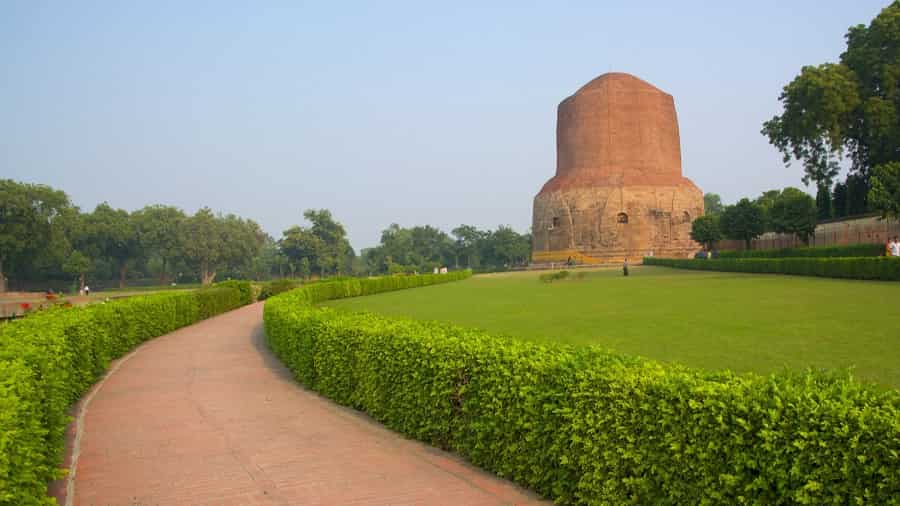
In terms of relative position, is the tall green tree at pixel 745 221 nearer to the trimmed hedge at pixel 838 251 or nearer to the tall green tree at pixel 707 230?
the tall green tree at pixel 707 230

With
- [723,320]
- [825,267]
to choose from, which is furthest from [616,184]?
[723,320]

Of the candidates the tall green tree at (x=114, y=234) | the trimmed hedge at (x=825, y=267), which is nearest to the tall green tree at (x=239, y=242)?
the tall green tree at (x=114, y=234)

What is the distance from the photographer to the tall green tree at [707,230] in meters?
44.1

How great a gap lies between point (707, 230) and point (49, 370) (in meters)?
43.6

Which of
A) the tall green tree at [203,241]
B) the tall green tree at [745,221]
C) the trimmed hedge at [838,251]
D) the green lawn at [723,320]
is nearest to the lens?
the green lawn at [723,320]

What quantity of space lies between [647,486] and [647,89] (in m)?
58.4

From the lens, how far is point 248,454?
549cm

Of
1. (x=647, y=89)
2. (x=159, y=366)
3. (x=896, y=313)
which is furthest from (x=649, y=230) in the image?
(x=159, y=366)

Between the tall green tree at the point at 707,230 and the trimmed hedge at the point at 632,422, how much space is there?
4112 cm

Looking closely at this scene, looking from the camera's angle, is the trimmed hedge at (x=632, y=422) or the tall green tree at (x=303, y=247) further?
the tall green tree at (x=303, y=247)

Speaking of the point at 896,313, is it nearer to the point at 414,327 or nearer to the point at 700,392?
the point at 414,327

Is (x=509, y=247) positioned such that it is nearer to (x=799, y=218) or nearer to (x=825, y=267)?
(x=799, y=218)

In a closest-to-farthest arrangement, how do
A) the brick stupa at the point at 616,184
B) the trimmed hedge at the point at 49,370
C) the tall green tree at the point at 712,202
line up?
1. the trimmed hedge at the point at 49,370
2. the brick stupa at the point at 616,184
3. the tall green tree at the point at 712,202

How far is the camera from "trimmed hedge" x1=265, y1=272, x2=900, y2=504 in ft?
9.00
